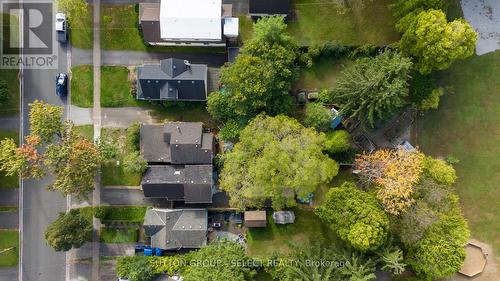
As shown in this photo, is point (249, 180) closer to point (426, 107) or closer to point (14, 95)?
point (426, 107)

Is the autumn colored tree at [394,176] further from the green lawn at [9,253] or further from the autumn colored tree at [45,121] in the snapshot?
the green lawn at [9,253]

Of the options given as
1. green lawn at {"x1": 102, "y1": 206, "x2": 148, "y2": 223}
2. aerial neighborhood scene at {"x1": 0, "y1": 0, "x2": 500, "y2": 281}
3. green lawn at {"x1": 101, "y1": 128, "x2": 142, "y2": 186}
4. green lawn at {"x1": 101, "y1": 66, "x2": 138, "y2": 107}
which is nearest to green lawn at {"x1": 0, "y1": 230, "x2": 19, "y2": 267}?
aerial neighborhood scene at {"x1": 0, "y1": 0, "x2": 500, "y2": 281}

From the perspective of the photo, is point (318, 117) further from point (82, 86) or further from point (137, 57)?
point (82, 86)

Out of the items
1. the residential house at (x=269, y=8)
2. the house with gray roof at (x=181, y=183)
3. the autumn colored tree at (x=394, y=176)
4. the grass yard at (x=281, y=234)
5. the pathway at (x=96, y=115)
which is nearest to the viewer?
the autumn colored tree at (x=394, y=176)

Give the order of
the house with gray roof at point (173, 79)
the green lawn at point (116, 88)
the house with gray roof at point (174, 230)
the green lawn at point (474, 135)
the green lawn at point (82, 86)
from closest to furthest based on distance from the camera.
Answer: the house with gray roof at point (173, 79) → the house with gray roof at point (174, 230) → the green lawn at point (474, 135) → the green lawn at point (116, 88) → the green lawn at point (82, 86)

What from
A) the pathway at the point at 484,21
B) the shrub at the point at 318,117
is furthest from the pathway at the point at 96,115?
the pathway at the point at 484,21

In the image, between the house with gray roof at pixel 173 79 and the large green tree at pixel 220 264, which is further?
the house with gray roof at pixel 173 79
